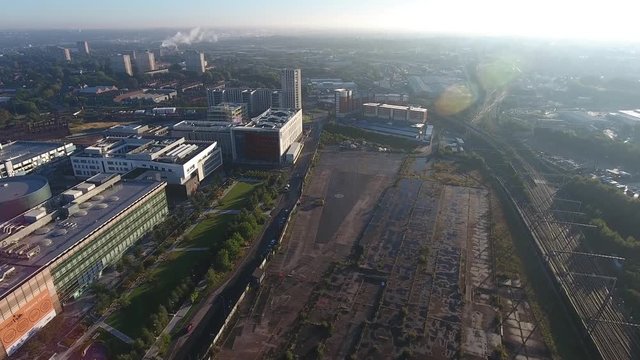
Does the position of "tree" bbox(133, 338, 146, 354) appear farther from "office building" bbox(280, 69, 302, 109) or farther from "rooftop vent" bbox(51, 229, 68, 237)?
"office building" bbox(280, 69, 302, 109)

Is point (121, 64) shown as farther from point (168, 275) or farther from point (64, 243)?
point (168, 275)

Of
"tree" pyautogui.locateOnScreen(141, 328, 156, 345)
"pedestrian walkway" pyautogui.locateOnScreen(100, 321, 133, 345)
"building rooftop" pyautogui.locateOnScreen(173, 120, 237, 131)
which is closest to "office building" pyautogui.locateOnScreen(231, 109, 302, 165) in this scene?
"building rooftop" pyautogui.locateOnScreen(173, 120, 237, 131)

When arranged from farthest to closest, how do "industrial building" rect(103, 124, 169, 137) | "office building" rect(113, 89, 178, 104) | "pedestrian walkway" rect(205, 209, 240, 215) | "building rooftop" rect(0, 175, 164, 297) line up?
"office building" rect(113, 89, 178, 104), "industrial building" rect(103, 124, 169, 137), "pedestrian walkway" rect(205, 209, 240, 215), "building rooftop" rect(0, 175, 164, 297)

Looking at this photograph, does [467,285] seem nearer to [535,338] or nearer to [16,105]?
[535,338]

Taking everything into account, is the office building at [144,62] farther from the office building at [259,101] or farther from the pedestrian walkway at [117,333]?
the pedestrian walkway at [117,333]

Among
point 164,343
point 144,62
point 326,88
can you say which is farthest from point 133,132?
point 144,62
